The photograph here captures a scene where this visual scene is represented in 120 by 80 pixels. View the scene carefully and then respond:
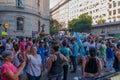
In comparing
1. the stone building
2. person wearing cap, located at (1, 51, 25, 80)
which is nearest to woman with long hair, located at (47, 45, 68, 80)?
person wearing cap, located at (1, 51, 25, 80)

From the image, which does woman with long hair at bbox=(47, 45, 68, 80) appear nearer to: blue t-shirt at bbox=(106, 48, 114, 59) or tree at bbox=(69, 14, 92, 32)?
blue t-shirt at bbox=(106, 48, 114, 59)

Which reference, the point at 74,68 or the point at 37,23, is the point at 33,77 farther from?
the point at 37,23

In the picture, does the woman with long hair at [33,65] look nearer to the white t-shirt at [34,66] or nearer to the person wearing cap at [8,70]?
the white t-shirt at [34,66]

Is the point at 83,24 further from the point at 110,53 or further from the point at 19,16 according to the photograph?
the point at 110,53

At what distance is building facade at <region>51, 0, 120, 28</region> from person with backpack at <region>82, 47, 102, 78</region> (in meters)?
78.9

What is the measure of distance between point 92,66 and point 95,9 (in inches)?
3722

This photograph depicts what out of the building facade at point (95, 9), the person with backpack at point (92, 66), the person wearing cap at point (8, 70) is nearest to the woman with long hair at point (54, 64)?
the person with backpack at point (92, 66)

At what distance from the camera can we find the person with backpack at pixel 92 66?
652cm

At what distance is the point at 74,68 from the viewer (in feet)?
43.0

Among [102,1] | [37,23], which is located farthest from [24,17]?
[102,1]

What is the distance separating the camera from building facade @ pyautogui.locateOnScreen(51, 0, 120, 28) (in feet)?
281

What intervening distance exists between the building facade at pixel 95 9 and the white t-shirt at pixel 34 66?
78.4 meters

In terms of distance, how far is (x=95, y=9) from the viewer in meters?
99.6

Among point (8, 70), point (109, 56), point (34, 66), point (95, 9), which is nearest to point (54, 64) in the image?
point (34, 66)
